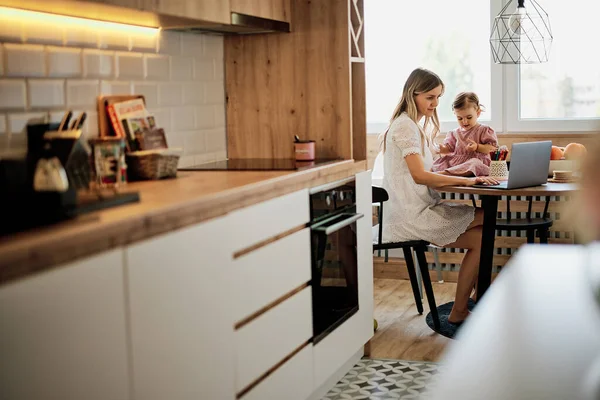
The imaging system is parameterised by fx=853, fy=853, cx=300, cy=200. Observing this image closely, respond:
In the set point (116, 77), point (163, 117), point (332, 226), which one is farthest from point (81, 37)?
point (332, 226)

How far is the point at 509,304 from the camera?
136cm

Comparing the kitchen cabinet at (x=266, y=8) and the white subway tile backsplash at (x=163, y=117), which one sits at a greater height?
the kitchen cabinet at (x=266, y=8)

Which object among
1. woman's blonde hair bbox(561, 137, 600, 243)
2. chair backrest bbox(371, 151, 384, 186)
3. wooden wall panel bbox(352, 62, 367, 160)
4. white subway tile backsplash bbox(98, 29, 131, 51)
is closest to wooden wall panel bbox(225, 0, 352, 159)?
wooden wall panel bbox(352, 62, 367, 160)

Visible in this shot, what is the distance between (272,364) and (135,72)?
1.27 metres

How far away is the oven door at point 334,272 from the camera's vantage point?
3.42m

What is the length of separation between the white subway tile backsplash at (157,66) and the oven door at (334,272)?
0.91 metres

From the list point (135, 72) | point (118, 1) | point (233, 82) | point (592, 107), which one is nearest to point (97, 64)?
point (135, 72)

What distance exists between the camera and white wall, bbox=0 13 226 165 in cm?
268

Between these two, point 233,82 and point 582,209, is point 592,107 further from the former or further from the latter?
point 582,209

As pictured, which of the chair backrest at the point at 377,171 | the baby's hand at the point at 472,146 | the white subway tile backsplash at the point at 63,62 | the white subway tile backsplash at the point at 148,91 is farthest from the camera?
the chair backrest at the point at 377,171

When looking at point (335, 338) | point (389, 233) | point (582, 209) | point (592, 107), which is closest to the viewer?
point (582, 209)

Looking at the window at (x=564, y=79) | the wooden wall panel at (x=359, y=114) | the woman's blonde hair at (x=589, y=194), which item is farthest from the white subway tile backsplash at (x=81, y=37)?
the window at (x=564, y=79)

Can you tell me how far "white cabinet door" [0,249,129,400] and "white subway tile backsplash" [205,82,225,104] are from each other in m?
2.01

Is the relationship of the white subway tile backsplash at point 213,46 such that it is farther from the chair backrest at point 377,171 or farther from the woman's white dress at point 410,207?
the chair backrest at point 377,171
